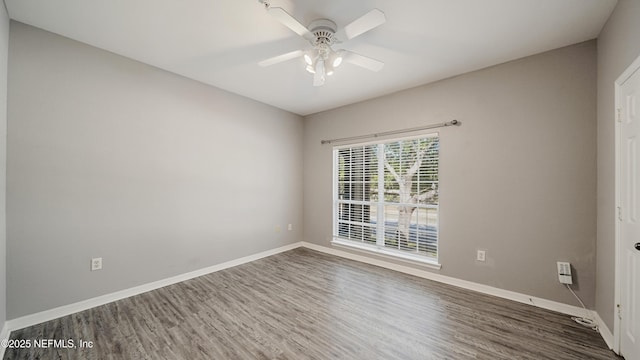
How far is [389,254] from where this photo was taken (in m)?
3.45

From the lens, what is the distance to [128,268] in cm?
253

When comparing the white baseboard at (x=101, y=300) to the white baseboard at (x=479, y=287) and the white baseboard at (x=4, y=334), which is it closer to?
the white baseboard at (x=4, y=334)

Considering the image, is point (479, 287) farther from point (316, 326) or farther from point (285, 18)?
point (285, 18)

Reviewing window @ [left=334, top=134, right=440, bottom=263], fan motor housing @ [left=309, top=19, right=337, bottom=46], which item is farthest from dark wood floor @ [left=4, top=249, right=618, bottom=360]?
fan motor housing @ [left=309, top=19, right=337, bottom=46]

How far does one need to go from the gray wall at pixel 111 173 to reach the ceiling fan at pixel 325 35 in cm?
157

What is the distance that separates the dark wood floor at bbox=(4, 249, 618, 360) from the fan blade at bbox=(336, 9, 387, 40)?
2388 millimetres

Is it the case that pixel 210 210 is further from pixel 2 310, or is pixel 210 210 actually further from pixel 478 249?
pixel 478 249

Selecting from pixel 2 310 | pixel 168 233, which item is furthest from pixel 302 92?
pixel 2 310

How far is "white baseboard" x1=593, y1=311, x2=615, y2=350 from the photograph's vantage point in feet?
5.84

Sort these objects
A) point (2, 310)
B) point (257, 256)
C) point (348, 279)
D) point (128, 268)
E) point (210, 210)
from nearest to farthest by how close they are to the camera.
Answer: point (2, 310)
point (128, 268)
point (348, 279)
point (210, 210)
point (257, 256)

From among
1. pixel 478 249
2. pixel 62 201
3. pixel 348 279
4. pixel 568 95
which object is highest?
pixel 568 95

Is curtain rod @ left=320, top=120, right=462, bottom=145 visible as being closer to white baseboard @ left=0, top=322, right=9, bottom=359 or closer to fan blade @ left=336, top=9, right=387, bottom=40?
fan blade @ left=336, top=9, right=387, bottom=40

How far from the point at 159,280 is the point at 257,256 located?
4.52 ft

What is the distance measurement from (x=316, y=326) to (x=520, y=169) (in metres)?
2.65
